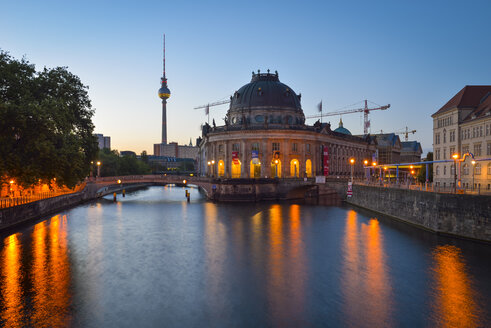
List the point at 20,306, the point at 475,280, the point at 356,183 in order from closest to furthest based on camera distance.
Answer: the point at 20,306
the point at 475,280
the point at 356,183

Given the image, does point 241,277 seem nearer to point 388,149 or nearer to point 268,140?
point 268,140

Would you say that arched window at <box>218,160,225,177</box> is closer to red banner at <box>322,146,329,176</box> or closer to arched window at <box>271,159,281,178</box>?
arched window at <box>271,159,281,178</box>

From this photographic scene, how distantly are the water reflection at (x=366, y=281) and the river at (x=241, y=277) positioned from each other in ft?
0.31

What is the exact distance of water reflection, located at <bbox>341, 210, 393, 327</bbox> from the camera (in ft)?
65.7

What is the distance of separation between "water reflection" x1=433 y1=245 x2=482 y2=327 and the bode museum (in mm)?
60347

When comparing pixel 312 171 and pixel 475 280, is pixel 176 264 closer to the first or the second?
pixel 475 280

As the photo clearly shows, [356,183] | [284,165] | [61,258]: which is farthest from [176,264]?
[284,165]

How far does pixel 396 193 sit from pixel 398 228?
7.10m

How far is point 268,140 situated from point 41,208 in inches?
2272

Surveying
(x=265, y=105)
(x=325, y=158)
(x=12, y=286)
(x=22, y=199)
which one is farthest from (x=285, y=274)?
(x=265, y=105)

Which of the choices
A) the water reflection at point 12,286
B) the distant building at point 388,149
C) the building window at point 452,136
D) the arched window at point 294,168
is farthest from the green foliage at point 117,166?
the distant building at point 388,149

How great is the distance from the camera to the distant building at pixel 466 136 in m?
56.1

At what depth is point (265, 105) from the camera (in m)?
106

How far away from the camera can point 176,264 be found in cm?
3036
